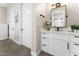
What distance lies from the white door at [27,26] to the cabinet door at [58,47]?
47 cm

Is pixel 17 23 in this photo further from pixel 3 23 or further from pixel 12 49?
pixel 12 49

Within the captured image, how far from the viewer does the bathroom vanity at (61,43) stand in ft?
5.50

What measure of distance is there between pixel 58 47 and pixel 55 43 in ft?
0.29

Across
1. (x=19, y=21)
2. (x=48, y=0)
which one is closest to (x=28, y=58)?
(x=19, y=21)

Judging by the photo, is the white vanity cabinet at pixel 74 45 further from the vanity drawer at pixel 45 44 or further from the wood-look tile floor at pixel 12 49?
the wood-look tile floor at pixel 12 49

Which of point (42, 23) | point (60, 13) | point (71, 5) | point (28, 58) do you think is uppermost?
point (71, 5)

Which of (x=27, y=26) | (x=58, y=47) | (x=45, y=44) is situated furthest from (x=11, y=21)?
(x=58, y=47)

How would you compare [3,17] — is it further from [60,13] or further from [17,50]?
[60,13]

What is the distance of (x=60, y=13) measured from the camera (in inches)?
85.0

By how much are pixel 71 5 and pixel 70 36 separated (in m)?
0.67

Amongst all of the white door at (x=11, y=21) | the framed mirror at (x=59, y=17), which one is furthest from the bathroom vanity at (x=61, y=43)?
the white door at (x=11, y=21)

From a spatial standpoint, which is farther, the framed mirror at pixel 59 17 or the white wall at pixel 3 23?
the framed mirror at pixel 59 17

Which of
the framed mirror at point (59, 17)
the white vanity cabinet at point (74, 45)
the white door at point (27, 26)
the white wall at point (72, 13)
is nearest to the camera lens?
the white vanity cabinet at point (74, 45)

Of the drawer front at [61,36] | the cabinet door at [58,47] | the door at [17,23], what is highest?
the door at [17,23]
